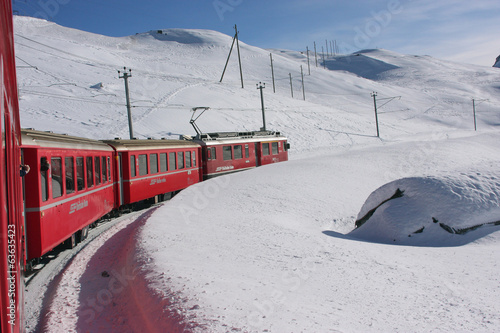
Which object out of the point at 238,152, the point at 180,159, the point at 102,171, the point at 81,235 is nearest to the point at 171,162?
the point at 180,159

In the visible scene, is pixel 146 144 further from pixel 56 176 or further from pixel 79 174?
pixel 56 176

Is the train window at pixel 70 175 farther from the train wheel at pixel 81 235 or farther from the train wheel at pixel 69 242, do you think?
the train wheel at pixel 81 235

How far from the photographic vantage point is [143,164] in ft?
47.1

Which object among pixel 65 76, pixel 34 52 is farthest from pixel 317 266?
pixel 34 52

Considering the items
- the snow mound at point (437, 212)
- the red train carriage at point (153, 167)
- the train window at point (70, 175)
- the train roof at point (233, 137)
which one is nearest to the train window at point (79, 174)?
the train window at point (70, 175)

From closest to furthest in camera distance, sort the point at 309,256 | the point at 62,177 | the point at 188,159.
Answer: the point at 309,256, the point at 62,177, the point at 188,159

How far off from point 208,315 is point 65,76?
52794 millimetres

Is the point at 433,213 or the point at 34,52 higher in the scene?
the point at 34,52

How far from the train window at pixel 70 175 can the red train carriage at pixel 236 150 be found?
10597 millimetres

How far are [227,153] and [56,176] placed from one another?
43.3ft

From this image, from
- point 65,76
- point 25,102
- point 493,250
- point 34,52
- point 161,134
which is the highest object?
point 34,52

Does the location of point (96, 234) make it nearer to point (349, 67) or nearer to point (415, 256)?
point (415, 256)

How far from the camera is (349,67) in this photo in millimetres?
139875

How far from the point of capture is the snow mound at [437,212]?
861 cm
